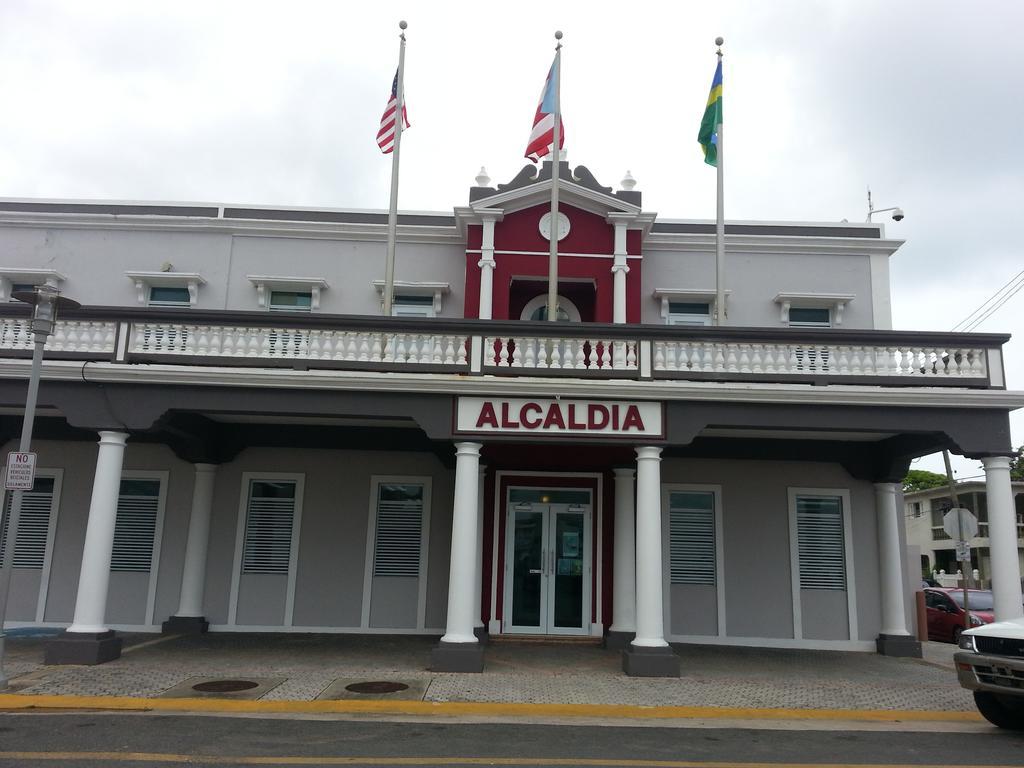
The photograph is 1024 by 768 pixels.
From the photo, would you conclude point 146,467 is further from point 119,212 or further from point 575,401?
point 575,401

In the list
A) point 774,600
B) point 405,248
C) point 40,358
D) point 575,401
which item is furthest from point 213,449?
point 774,600

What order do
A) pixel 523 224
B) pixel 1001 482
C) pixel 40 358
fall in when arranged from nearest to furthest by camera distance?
pixel 40 358, pixel 1001 482, pixel 523 224

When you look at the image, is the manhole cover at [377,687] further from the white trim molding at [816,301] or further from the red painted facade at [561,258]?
the white trim molding at [816,301]

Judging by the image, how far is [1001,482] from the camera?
1038 cm

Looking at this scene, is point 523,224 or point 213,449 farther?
point 523,224

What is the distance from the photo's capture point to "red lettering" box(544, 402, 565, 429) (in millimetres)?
10508

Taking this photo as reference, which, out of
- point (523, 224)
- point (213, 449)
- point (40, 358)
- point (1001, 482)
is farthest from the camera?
point (523, 224)

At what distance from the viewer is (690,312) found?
1499 cm

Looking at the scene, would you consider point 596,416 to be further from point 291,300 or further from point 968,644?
point 291,300

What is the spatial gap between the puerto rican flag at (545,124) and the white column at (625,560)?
5728mm

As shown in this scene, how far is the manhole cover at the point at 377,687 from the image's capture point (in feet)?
29.4

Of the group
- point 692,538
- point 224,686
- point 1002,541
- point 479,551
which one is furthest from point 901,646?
point 224,686

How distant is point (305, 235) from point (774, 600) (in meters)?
11.0

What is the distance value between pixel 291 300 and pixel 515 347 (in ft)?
20.1
